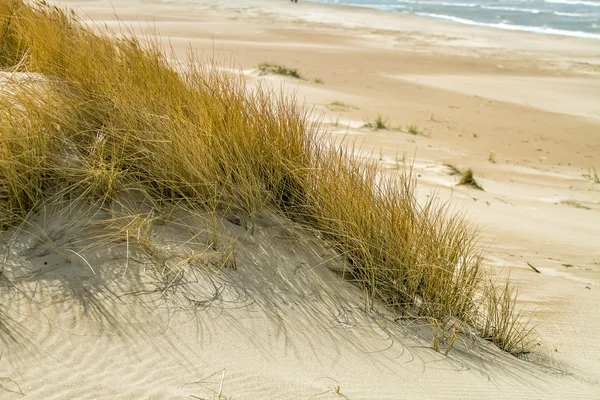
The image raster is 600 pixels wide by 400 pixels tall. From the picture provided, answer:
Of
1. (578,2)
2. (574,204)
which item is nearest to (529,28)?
(578,2)

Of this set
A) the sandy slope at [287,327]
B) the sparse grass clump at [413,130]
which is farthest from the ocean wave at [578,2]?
the sandy slope at [287,327]

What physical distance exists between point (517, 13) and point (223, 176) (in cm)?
3392

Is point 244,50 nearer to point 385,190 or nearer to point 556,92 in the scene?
point 556,92

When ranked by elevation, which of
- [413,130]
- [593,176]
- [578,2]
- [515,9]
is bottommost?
[593,176]

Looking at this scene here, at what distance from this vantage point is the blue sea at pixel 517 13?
92.6 feet

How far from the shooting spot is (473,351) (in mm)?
2686

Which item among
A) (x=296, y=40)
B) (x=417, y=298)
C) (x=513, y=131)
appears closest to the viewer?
(x=417, y=298)

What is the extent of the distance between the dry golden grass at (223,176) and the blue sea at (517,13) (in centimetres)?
2498

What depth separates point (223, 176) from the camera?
3.10m

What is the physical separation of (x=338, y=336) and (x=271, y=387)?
0.44 metres

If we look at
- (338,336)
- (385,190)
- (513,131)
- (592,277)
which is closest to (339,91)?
(513,131)

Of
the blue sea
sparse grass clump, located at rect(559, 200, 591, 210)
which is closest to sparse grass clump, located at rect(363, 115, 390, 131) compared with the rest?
sparse grass clump, located at rect(559, 200, 591, 210)

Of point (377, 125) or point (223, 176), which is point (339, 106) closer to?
point (377, 125)

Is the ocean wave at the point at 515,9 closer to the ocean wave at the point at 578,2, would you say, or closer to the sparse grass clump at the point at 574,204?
the ocean wave at the point at 578,2
